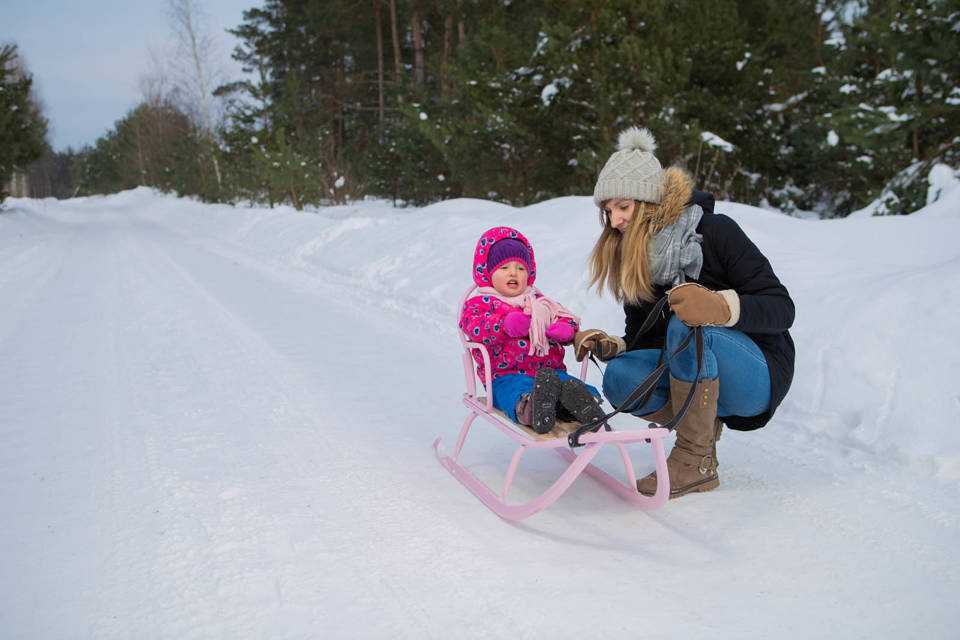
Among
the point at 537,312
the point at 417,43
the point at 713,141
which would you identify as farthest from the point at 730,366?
the point at 417,43

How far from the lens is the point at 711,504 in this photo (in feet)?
9.03

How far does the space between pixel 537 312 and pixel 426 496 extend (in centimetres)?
90

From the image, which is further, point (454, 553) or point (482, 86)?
point (482, 86)

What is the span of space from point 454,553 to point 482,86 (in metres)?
11.5

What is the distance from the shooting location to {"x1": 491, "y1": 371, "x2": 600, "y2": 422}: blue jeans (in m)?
2.77

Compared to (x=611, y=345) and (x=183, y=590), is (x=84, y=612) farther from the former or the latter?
(x=611, y=345)

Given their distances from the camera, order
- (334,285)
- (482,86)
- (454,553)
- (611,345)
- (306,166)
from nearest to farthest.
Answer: (454,553)
(611,345)
(334,285)
(482,86)
(306,166)

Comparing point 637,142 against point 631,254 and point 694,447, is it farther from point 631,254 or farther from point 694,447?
point 694,447

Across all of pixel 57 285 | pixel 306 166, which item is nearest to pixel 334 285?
pixel 57 285

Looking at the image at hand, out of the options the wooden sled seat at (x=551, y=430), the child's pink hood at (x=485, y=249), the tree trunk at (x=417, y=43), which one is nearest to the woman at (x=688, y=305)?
the wooden sled seat at (x=551, y=430)

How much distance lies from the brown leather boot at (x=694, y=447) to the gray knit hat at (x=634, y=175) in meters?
0.75

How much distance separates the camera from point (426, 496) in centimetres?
287

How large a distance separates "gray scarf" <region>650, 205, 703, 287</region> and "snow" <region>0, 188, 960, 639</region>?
3.05 feet

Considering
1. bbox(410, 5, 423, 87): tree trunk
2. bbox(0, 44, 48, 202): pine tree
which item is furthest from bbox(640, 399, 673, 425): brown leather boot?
bbox(0, 44, 48, 202): pine tree
